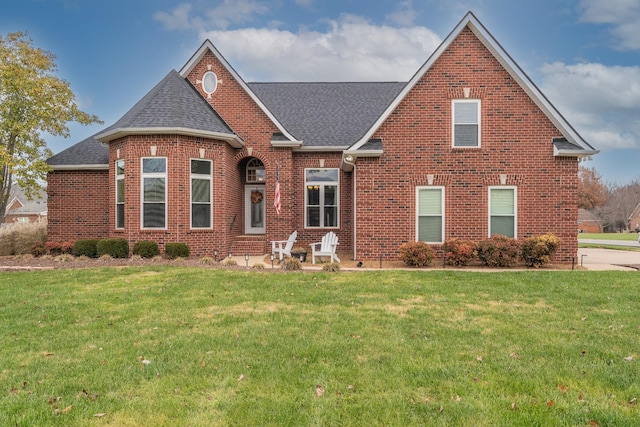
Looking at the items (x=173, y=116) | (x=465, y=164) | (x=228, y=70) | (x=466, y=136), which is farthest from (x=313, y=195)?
(x=466, y=136)

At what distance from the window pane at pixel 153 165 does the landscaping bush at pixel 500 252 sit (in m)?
10.6

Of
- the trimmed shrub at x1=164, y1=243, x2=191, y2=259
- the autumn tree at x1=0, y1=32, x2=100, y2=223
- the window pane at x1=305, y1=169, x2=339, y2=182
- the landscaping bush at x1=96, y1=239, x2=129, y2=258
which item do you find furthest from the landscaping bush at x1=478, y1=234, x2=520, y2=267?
the autumn tree at x1=0, y1=32, x2=100, y2=223

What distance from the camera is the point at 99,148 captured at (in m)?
16.3

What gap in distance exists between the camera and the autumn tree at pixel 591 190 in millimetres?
64625

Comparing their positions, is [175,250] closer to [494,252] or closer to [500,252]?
[494,252]

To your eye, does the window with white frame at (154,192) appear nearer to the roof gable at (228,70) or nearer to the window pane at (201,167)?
the window pane at (201,167)

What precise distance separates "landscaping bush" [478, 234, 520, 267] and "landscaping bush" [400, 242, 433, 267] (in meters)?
1.60

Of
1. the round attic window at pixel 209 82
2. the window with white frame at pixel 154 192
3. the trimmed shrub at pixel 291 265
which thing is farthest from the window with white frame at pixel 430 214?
the round attic window at pixel 209 82

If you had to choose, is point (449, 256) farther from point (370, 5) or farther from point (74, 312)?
point (370, 5)

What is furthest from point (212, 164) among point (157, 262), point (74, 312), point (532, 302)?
point (532, 302)

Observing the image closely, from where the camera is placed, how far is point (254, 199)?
16.6 m

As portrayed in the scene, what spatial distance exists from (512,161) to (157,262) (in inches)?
453

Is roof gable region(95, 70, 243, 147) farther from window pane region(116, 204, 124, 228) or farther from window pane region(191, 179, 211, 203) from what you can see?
window pane region(116, 204, 124, 228)

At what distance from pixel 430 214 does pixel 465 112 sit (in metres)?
3.49
